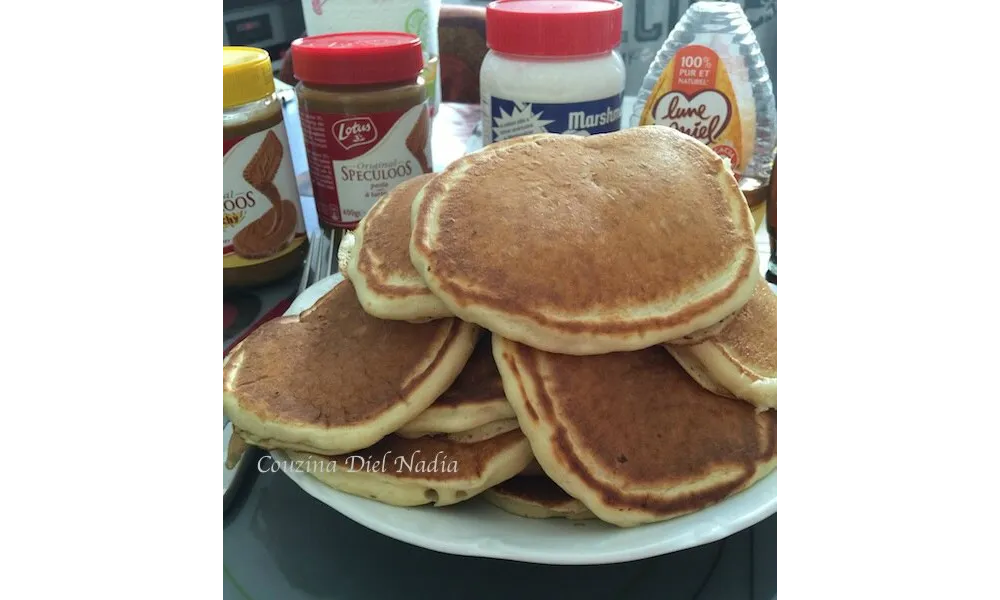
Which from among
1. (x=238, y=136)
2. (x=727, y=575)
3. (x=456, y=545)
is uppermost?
(x=238, y=136)

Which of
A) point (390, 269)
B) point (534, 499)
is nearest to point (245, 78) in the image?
point (390, 269)

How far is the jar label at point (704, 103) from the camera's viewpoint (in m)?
1.23

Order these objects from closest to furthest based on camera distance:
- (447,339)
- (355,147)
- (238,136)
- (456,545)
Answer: (456,545), (447,339), (238,136), (355,147)

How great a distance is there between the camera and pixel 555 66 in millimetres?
1037

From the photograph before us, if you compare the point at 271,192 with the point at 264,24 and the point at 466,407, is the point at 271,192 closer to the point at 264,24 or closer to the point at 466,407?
the point at 466,407

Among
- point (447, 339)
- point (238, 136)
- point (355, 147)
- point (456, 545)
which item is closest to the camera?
point (456, 545)

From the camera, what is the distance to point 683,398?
0.67 metres

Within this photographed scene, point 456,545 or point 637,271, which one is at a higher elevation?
point 637,271

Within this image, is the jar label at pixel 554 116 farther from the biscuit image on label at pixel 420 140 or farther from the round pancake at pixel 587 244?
the round pancake at pixel 587 244

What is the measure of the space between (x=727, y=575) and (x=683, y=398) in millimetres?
176

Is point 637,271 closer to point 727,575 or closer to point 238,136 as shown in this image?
point 727,575

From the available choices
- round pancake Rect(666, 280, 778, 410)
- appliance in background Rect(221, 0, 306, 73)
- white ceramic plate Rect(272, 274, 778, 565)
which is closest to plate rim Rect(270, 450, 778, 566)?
white ceramic plate Rect(272, 274, 778, 565)

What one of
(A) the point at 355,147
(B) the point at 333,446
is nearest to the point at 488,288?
(B) the point at 333,446

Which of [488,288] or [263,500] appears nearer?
[488,288]
